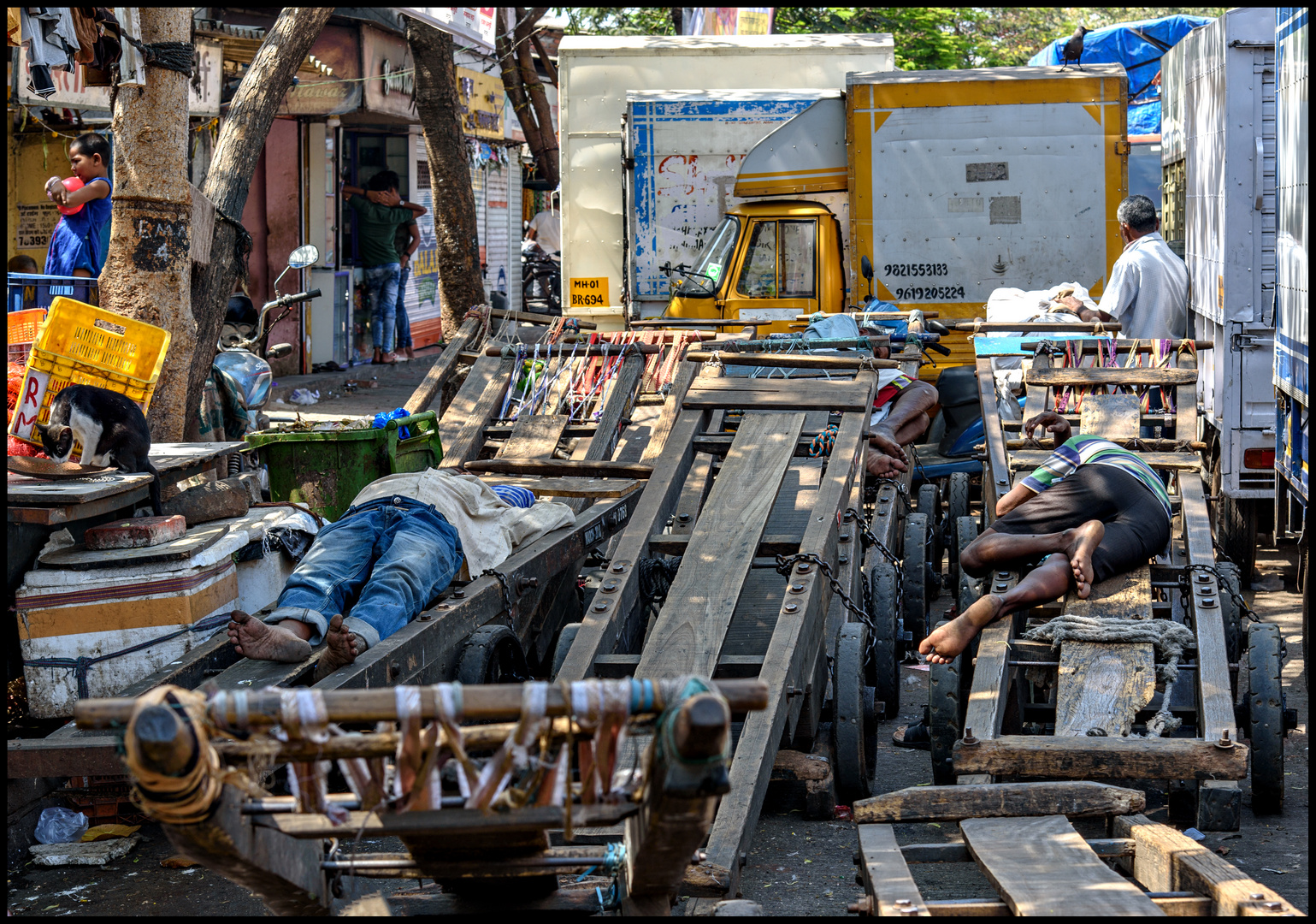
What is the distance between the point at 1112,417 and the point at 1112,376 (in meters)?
0.47

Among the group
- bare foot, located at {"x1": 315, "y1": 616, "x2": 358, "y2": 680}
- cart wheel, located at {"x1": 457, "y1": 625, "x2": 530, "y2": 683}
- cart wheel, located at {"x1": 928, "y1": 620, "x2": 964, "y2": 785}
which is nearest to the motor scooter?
cart wheel, located at {"x1": 457, "y1": 625, "x2": 530, "y2": 683}

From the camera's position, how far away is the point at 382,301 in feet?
58.3

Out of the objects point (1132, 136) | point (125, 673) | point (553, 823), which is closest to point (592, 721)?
point (553, 823)

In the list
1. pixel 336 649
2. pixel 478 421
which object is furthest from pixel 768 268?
pixel 336 649

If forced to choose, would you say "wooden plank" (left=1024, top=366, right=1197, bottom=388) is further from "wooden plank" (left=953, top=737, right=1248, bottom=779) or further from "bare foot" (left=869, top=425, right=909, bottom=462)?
"wooden plank" (left=953, top=737, right=1248, bottom=779)

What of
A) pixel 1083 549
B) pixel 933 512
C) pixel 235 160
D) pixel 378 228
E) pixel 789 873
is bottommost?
pixel 789 873

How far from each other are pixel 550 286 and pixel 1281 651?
21564 mm

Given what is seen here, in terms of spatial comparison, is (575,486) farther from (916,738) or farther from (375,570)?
(916,738)

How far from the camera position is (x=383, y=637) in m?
5.10

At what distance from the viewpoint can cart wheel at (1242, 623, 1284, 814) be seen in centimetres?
484

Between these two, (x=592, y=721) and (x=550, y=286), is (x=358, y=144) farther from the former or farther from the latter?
(x=592, y=721)

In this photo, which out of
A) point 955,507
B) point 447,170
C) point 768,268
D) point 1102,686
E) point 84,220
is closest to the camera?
point 1102,686

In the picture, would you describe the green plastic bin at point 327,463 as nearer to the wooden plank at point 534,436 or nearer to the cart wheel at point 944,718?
the wooden plank at point 534,436

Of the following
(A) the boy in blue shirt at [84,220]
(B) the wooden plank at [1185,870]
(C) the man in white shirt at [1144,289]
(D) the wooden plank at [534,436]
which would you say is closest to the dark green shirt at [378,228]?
(A) the boy in blue shirt at [84,220]
